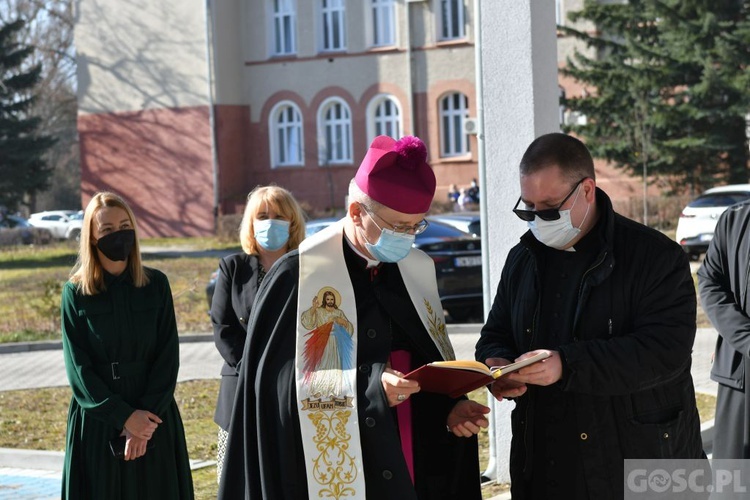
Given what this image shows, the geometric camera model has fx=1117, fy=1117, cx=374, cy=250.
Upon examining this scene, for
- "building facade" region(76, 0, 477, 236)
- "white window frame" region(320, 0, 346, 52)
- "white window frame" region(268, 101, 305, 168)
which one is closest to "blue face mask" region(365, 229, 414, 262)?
"building facade" region(76, 0, 477, 236)

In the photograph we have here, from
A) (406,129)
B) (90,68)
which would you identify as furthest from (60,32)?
(406,129)

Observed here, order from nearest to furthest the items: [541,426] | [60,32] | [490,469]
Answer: [541,426] < [490,469] < [60,32]

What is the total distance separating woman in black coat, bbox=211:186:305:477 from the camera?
6305 millimetres

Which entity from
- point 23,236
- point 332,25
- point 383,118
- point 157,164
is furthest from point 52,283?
point 157,164

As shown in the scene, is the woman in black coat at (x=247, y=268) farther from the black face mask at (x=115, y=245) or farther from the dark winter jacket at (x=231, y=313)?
the black face mask at (x=115, y=245)

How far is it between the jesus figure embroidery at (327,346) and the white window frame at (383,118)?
38.0 m

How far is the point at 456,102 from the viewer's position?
41500 mm

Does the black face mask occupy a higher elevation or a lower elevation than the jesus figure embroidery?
higher

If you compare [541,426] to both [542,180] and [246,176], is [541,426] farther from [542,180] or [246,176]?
[246,176]

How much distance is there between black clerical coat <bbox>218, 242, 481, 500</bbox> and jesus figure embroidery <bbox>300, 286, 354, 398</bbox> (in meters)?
0.05

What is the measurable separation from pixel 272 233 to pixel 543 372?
2946 mm

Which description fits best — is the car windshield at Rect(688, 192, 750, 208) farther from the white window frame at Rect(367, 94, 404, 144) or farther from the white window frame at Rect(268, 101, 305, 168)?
the white window frame at Rect(268, 101, 305, 168)

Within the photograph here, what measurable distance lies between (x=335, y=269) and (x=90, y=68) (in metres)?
43.6

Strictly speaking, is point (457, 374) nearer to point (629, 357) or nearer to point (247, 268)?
point (629, 357)
